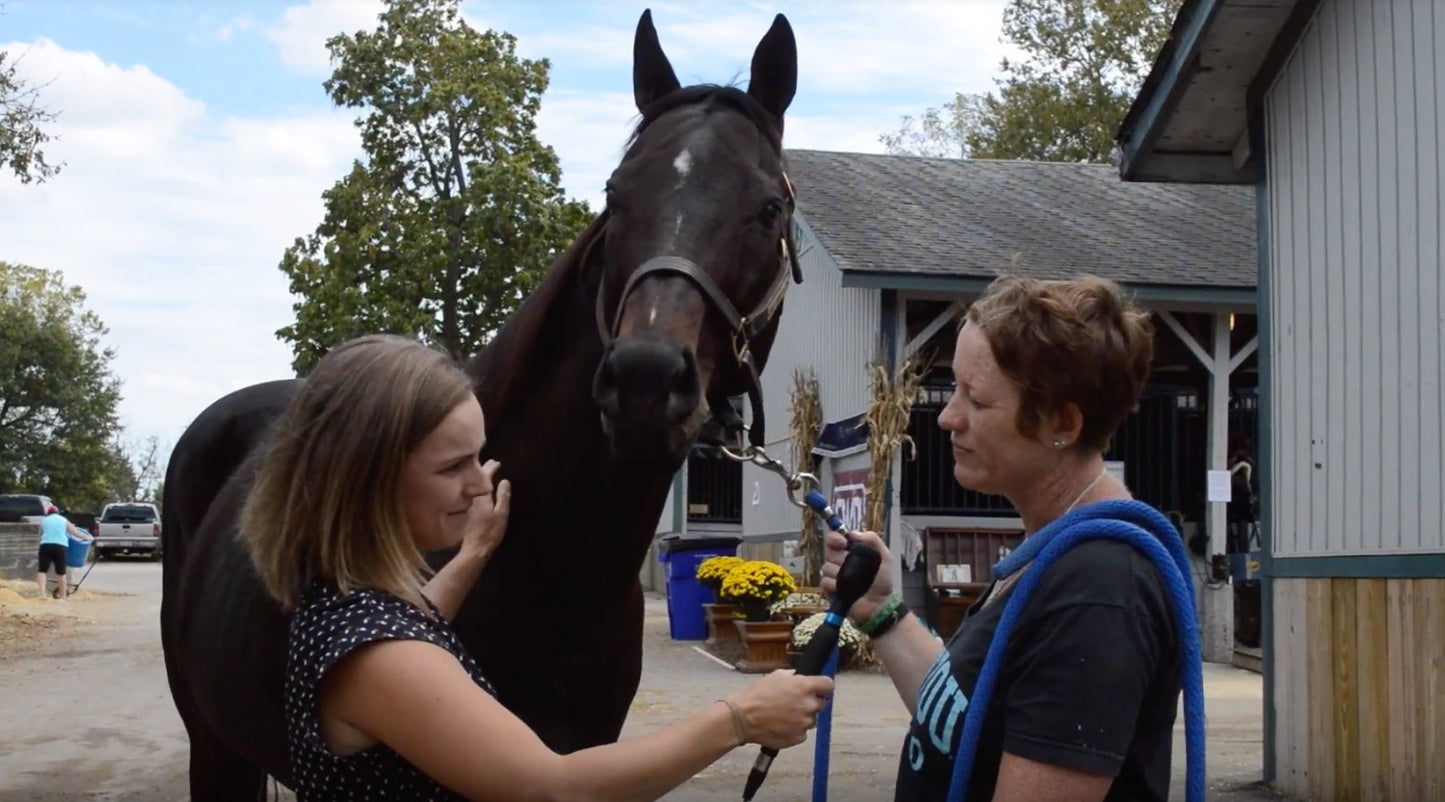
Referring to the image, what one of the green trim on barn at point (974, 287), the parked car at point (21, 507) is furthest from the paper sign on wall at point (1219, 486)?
the parked car at point (21, 507)

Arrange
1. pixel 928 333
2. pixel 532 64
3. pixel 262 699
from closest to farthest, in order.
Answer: pixel 262 699, pixel 928 333, pixel 532 64

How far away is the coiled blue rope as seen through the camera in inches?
73.7

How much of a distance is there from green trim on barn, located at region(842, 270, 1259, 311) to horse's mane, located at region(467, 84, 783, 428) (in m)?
9.39

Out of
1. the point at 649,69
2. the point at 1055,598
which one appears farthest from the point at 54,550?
the point at 1055,598

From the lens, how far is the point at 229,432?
473 centimetres

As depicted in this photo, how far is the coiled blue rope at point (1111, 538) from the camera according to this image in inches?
73.7

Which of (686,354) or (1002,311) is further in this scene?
(686,354)

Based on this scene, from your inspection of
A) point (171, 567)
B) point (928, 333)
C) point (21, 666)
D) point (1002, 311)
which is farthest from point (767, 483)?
point (1002, 311)

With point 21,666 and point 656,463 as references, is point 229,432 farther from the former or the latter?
point 21,666

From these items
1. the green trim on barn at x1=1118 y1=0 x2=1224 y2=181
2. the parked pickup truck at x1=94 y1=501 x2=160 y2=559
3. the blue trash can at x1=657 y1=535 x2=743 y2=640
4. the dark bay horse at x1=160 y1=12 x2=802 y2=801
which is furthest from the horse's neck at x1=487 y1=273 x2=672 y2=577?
the parked pickup truck at x1=94 y1=501 x2=160 y2=559

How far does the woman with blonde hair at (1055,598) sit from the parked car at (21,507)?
35926mm

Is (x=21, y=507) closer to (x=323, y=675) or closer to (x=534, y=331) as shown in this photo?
(x=534, y=331)

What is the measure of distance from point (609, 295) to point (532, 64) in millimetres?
28356

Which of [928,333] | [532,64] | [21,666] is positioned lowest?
[21,666]
